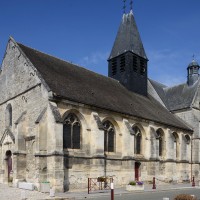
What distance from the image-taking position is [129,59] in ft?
102

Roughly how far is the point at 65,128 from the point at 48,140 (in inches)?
75.0

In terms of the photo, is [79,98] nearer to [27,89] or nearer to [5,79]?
[27,89]

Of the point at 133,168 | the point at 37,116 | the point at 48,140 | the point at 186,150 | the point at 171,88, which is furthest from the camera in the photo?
the point at 171,88

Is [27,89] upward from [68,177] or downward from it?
upward

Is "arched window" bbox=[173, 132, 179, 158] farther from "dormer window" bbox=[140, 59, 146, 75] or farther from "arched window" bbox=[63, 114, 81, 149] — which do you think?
"arched window" bbox=[63, 114, 81, 149]

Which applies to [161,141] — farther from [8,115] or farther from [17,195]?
[17,195]

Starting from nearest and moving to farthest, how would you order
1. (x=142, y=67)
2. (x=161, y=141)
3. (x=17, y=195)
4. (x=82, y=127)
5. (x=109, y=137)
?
1. (x=17, y=195)
2. (x=82, y=127)
3. (x=109, y=137)
4. (x=161, y=141)
5. (x=142, y=67)

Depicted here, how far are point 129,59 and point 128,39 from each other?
2.46 metres

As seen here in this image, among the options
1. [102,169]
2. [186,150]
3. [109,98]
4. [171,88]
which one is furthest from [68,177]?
[171,88]

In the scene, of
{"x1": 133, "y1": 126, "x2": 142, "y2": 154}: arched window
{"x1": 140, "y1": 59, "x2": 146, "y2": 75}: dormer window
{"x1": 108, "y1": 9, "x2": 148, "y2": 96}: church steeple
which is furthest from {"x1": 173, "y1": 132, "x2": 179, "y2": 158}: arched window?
{"x1": 140, "y1": 59, "x2": 146, "y2": 75}: dormer window

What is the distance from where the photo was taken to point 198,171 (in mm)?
31906

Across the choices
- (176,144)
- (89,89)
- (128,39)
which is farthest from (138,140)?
(128,39)

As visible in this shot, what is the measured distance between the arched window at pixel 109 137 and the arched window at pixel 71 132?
8.70ft

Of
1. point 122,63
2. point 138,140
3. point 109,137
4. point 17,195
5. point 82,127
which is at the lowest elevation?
point 17,195
